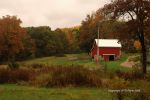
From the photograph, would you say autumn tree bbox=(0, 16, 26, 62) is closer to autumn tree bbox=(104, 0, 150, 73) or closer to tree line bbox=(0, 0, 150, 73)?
tree line bbox=(0, 0, 150, 73)

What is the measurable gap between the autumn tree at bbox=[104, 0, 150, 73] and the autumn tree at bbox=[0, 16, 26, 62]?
62.4 metres

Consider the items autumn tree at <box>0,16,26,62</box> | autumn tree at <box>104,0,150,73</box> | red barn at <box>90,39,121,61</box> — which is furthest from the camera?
autumn tree at <box>0,16,26,62</box>

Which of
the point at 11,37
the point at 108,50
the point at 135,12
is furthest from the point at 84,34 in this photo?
the point at 135,12

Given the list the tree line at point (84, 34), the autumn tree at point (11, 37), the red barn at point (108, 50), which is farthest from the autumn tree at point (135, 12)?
the autumn tree at point (11, 37)

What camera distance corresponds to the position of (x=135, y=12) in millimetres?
33875

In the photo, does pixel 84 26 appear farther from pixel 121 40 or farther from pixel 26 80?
pixel 26 80

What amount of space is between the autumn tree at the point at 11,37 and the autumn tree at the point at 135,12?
205ft

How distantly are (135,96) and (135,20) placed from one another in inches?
889

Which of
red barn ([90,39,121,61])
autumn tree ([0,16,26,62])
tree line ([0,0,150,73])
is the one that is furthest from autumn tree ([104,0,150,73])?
autumn tree ([0,16,26,62])

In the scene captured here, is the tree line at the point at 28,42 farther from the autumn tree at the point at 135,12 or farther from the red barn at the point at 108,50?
the autumn tree at the point at 135,12

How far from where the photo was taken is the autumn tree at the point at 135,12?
33.3 meters

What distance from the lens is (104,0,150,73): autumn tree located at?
33.3m

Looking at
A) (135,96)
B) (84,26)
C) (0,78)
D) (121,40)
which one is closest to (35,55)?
(84,26)

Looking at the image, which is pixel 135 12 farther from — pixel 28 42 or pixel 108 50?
pixel 28 42
